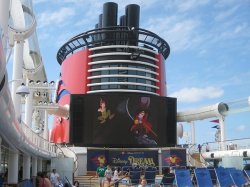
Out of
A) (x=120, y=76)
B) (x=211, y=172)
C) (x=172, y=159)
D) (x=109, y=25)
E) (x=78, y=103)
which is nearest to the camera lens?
(x=211, y=172)

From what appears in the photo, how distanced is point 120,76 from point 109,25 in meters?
6.67

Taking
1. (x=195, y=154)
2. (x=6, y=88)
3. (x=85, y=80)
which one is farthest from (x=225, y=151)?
(x=6, y=88)

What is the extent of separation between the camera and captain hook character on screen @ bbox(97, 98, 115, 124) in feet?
112

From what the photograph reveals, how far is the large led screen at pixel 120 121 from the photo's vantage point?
34094mm

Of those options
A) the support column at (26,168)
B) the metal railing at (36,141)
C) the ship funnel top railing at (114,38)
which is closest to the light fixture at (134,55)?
the ship funnel top railing at (114,38)

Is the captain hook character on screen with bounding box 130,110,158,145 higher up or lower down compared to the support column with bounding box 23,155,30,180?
higher up

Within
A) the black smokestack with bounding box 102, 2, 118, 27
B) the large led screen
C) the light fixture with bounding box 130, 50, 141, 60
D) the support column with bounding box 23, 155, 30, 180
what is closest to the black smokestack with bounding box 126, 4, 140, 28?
the black smokestack with bounding box 102, 2, 118, 27

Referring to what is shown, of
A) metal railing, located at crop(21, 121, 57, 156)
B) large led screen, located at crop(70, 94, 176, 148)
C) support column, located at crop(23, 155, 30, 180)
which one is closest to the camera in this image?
metal railing, located at crop(21, 121, 57, 156)

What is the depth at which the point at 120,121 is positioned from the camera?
114ft

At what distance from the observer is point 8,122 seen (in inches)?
339

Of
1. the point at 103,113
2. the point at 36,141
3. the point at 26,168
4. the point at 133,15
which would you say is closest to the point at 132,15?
the point at 133,15

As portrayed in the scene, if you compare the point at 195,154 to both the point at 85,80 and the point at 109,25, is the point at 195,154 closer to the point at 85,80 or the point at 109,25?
the point at 85,80

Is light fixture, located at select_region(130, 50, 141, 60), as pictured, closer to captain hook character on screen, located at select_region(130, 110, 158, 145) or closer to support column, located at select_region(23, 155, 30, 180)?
captain hook character on screen, located at select_region(130, 110, 158, 145)

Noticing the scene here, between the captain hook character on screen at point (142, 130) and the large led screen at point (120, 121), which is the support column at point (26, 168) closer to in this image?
the large led screen at point (120, 121)
